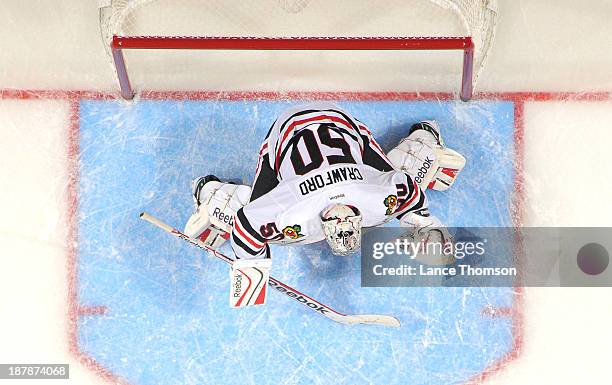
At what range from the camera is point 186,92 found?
4625 millimetres

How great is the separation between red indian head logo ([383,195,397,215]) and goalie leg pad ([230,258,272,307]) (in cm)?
64

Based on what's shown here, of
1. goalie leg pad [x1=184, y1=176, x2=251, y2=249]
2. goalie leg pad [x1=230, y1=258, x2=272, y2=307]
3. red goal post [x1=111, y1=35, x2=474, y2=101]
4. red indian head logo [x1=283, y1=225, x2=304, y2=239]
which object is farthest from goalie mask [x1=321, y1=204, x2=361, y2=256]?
red goal post [x1=111, y1=35, x2=474, y2=101]

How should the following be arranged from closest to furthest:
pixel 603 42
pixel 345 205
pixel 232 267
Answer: pixel 345 205
pixel 232 267
pixel 603 42

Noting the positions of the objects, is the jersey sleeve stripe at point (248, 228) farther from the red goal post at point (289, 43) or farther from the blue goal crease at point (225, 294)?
the red goal post at point (289, 43)

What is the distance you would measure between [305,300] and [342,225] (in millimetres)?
756

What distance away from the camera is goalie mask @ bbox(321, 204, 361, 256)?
3596mm

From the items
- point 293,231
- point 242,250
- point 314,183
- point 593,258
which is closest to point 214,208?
point 242,250

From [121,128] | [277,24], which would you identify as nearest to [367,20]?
[277,24]

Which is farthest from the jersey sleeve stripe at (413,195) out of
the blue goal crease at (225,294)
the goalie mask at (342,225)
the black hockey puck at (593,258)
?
the black hockey puck at (593,258)

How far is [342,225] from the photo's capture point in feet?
11.8

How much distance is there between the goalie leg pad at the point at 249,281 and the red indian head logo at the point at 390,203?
2.09ft

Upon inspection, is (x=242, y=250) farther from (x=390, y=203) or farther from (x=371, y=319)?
(x=371, y=319)

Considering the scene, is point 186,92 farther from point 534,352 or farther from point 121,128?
point 534,352

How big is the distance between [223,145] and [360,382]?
1482 mm
